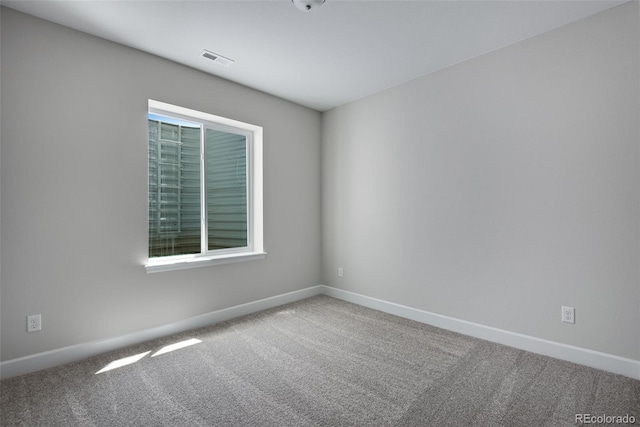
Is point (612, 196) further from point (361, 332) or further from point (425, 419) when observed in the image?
point (361, 332)

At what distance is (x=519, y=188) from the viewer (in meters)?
2.56

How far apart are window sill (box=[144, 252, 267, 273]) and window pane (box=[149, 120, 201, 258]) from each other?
16 cm

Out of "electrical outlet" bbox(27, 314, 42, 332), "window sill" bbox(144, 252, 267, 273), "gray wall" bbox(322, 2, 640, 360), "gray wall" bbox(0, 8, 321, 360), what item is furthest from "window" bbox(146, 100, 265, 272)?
"gray wall" bbox(322, 2, 640, 360)

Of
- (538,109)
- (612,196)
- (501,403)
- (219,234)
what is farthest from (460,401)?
(219,234)

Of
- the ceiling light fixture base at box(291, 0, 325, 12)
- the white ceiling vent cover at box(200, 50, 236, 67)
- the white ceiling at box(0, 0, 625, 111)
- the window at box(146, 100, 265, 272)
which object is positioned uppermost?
the white ceiling at box(0, 0, 625, 111)

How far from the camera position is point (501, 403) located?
1825 millimetres

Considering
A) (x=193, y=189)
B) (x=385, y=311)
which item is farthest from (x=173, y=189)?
(x=385, y=311)

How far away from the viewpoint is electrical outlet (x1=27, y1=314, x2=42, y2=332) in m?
2.18

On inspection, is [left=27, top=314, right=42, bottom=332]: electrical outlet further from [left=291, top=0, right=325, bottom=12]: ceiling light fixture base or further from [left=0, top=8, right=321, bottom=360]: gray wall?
[left=291, top=0, right=325, bottom=12]: ceiling light fixture base

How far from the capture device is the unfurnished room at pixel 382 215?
1.99 metres

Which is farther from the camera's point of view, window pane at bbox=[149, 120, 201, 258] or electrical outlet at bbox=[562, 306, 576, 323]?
window pane at bbox=[149, 120, 201, 258]

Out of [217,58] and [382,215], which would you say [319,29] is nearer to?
[217,58]

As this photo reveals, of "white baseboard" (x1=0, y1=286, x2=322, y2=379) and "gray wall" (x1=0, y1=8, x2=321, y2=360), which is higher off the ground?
"gray wall" (x1=0, y1=8, x2=321, y2=360)

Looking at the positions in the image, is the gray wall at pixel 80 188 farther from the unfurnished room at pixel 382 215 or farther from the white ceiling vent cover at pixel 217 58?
the white ceiling vent cover at pixel 217 58
